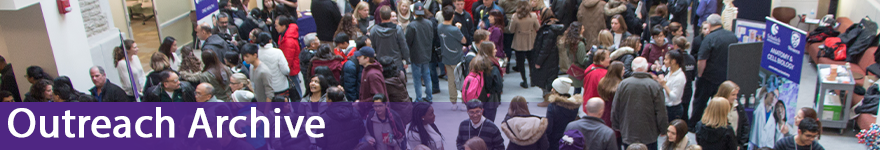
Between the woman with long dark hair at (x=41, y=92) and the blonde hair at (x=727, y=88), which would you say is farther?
the woman with long dark hair at (x=41, y=92)

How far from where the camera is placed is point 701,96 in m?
6.07

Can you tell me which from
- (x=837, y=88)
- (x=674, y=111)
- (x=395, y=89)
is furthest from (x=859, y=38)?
(x=395, y=89)

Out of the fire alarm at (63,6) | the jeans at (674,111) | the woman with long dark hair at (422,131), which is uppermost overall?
the fire alarm at (63,6)

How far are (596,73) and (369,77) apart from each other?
6.46 ft

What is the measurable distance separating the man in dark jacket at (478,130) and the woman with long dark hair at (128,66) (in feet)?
11.3

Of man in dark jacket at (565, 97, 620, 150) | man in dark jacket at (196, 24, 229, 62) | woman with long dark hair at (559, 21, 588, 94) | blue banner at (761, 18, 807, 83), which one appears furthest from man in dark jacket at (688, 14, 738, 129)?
man in dark jacket at (196, 24, 229, 62)

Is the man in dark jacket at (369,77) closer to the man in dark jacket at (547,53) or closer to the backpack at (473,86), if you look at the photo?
the backpack at (473,86)

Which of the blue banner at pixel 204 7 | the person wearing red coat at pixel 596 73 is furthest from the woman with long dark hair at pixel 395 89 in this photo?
the blue banner at pixel 204 7

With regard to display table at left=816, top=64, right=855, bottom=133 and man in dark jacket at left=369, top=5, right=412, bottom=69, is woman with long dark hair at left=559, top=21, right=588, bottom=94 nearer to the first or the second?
man in dark jacket at left=369, top=5, right=412, bottom=69

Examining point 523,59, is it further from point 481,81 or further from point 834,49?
point 834,49

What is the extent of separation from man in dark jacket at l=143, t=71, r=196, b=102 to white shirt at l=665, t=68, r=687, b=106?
4009mm

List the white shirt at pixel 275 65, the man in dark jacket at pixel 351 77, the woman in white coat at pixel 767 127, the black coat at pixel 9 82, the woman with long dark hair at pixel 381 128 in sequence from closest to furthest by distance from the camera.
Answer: the woman with long dark hair at pixel 381 128 < the woman in white coat at pixel 767 127 < the man in dark jacket at pixel 351 77 < the white shirt at pixel 275 65 < the black coat at pixel 9 82

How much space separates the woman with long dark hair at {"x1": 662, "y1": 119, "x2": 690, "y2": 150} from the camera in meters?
4.30

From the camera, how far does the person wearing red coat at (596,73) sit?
5.40 metres
